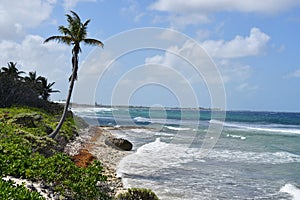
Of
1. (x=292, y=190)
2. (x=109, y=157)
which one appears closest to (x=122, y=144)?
(x=109, y=157)

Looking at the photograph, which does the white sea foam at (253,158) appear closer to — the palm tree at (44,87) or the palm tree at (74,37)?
the palm tree at (74,37)

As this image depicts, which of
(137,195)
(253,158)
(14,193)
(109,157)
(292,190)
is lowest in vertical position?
(109,157)

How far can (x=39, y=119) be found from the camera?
1875 centimetres

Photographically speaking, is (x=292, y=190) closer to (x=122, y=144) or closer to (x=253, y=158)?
(x=253, y=158)

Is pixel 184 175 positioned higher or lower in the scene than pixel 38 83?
lower

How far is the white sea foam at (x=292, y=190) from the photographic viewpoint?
41.3 ft

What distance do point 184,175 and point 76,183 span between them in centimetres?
869

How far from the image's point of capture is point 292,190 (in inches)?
532

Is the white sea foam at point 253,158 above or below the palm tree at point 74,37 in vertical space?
below

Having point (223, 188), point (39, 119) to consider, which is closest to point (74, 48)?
point (39, 119)

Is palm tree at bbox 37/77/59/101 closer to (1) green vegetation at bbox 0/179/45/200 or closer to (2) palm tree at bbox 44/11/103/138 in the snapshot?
(2) palm tree at bbox 44/11/103/138

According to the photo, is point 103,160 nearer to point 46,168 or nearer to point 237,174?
point 237,174

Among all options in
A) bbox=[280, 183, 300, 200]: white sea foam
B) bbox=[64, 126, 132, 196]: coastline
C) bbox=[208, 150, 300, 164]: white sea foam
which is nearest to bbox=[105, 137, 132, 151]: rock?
bbox=[64, 126, 132, 196]: coastline

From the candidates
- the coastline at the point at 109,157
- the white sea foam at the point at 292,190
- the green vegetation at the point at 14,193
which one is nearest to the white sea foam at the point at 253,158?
the coastline at the point at 109,157
